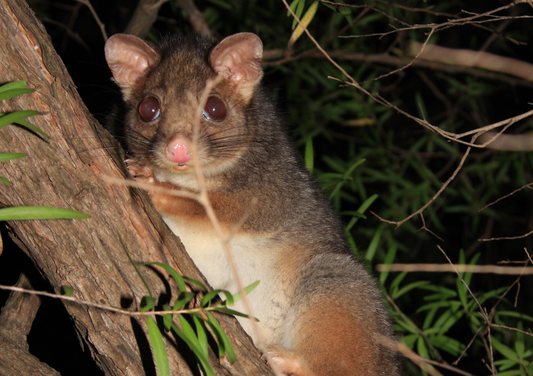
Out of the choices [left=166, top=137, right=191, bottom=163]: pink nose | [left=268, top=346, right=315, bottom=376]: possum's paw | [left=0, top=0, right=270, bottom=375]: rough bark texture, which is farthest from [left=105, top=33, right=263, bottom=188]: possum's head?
[left=268, top=346, right=315, bottom=376]: possum's paw

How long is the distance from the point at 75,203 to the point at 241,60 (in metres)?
1.56

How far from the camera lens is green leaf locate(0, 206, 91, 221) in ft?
5.75

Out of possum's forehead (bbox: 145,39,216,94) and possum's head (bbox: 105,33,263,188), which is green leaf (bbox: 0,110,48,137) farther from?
possum's forehead (bbox: 145,39,216,94)

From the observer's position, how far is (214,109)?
9.52 feet

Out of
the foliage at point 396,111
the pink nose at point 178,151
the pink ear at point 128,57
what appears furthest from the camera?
the foliage at point 396,111

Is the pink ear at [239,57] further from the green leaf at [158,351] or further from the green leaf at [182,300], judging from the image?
the green leaf at [158,351]

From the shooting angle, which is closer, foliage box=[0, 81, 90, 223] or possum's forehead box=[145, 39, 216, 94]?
foliage box=[0, 81, 90, 223]

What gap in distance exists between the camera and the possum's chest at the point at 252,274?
278cm

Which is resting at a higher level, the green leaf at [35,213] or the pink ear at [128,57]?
the pink ear at [128,57]

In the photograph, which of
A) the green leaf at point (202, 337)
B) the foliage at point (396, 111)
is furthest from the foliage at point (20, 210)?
the foliage at point (396, 111)

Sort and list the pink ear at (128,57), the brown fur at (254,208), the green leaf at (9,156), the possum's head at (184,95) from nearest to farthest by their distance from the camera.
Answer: the green leaf at (9,156)
the brown fur at (254,208)
the possum's head at (184,95)
the pink ear at (128,57)

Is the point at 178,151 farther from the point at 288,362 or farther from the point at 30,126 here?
the point at 288,362

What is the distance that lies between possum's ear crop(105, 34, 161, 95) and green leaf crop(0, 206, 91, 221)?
1.44 meters

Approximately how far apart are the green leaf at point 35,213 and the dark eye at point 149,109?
3.93 ft
